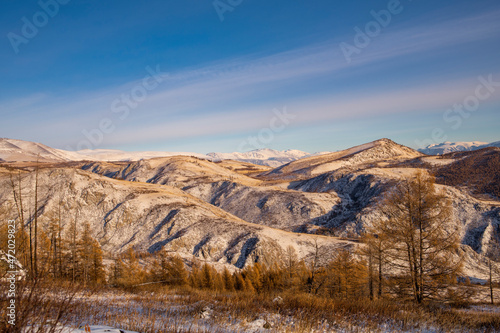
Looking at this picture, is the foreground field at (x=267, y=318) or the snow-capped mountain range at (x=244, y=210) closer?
the foreground field at (x=267, y=318)

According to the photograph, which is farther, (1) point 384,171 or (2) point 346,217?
(1) point 384,171

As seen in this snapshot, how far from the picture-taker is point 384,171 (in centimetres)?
9112

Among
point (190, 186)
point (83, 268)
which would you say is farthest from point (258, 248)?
point (190, 186)

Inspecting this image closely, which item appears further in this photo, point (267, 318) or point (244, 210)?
point (244, 210)

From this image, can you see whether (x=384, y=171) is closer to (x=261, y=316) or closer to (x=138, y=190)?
(x=138, y=190)

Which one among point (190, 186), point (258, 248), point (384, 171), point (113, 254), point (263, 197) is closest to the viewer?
point (258, 248)

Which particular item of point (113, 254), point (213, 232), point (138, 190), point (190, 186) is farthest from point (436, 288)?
point (190, 186)

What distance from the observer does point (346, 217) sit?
71.0m

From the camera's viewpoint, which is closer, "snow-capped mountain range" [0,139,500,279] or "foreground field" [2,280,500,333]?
"foreground field" [2,280,500,333]

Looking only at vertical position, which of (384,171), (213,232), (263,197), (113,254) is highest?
(384,171)

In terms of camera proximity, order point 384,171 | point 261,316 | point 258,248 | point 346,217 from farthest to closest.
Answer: point 384,171 → point 346,217 → point 258,248 → point 261,316

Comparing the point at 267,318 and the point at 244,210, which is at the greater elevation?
the point at 244,210

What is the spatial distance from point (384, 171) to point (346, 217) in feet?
98.0

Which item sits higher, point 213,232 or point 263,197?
point 263,197
